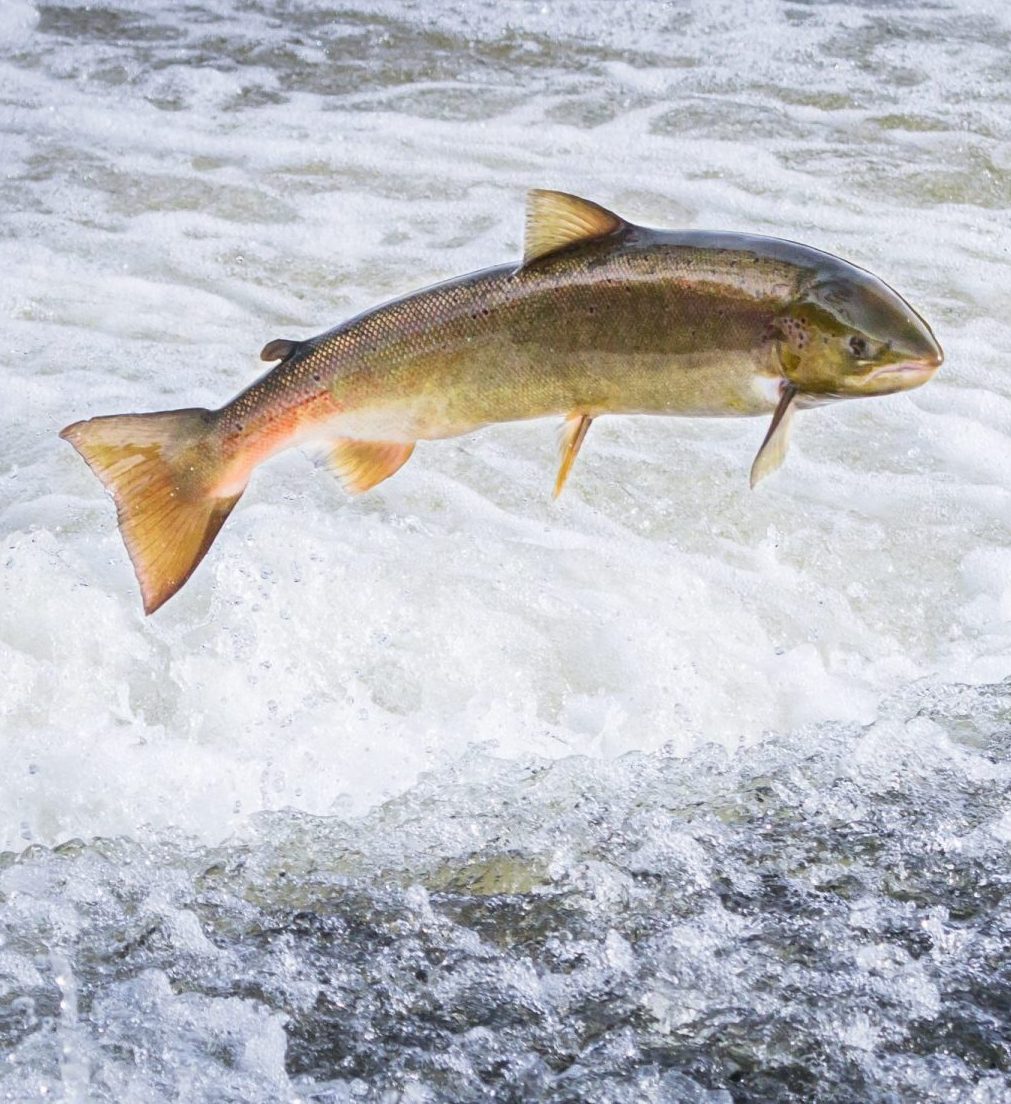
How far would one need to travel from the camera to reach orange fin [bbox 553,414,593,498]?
1901 millimetres

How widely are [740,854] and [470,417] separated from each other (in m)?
0.79

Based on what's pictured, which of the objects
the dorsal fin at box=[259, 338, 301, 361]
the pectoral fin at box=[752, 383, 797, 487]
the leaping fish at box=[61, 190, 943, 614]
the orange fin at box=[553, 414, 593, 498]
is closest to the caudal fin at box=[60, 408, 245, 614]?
the leaping fish at box=[61, 190, 943, 614]

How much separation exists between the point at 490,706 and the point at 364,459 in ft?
2.84

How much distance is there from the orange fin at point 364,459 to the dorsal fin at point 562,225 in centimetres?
29

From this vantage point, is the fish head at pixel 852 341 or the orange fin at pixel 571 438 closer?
the fish head at pixel 852 341

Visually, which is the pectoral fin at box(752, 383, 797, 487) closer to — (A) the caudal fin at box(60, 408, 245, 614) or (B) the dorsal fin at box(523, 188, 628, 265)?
(B) the dorsal fin at box(523, 188, 628, 265)

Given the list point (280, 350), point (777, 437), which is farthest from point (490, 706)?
point (777, 437)

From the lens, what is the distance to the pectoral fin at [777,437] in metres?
1.77

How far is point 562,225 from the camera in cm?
186

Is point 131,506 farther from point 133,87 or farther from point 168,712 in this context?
point 133,87

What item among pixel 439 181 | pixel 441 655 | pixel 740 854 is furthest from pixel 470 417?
pixel 439 181

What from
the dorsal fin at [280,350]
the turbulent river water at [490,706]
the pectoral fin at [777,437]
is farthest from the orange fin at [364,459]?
the turbulent river water at [490,706]

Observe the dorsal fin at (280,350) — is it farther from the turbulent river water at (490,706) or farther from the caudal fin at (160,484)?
the turbulent river water at (490,706)

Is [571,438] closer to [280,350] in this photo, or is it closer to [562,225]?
[562,225]
